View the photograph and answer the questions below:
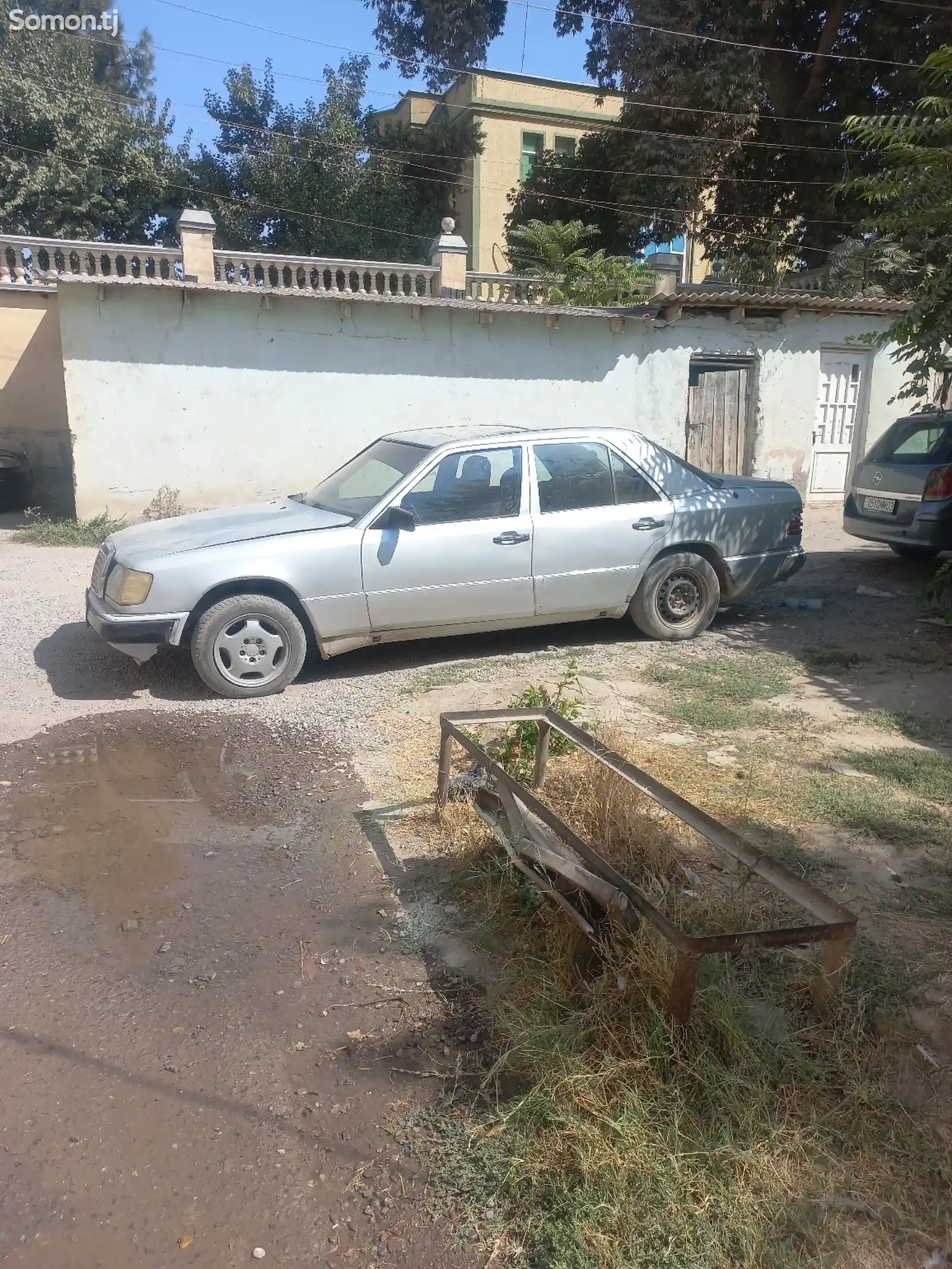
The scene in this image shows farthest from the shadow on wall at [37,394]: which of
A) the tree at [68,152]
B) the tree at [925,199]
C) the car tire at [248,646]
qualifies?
the tree at [925,199]

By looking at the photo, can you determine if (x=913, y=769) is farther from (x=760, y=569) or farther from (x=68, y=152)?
(x=68, y=152)

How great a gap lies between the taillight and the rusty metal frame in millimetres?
7129

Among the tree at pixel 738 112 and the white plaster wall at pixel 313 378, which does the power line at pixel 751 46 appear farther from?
the white plaster wall at pixel 313 378

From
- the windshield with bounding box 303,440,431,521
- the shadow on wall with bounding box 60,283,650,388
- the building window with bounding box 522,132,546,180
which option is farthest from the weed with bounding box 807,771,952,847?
the building window with bounding box 522,132,546,180

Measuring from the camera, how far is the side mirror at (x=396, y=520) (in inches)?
242

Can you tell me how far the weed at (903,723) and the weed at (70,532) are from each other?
341 inches

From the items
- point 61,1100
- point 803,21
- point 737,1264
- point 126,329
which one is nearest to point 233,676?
point 61,1100

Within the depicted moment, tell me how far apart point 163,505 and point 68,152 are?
502 inches

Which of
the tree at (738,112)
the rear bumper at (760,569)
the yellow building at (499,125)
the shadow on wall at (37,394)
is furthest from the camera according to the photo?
the yellow building at (499,125)

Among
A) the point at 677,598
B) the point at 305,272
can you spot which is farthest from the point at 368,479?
the point at 305,272

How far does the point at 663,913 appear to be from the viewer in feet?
9.86

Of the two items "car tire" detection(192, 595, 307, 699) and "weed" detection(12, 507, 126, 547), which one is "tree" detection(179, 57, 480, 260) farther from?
"car tire" detection(192, 595, 307, 699)

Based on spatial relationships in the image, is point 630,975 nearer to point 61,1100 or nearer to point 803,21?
point 61,1100

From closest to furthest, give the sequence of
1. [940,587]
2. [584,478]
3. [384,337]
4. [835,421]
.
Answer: [584,478] → [940,587] → [384,337] → [835,421]
